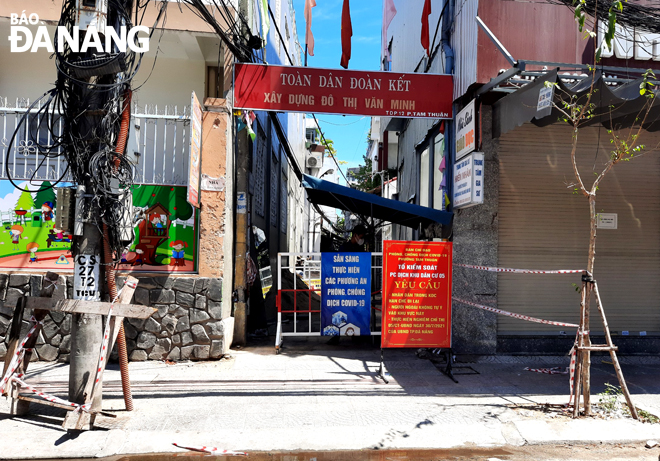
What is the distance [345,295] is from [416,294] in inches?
55.1

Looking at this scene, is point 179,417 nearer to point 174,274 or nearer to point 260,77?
point 174,274

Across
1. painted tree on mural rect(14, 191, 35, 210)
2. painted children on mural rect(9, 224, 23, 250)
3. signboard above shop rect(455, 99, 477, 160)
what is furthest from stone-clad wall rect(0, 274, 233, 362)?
signboard above shop rect(455, 99, 477, 160)

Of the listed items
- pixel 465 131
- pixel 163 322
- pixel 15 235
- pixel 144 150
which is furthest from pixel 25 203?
pixel 465 131

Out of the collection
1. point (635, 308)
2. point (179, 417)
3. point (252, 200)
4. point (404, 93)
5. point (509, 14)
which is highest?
point (509, 14)

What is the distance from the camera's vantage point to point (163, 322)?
7.94m

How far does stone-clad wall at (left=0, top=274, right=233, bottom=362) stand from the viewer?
7820 mm

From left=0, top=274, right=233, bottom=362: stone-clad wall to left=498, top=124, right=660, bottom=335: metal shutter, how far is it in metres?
5.22

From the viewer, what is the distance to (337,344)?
950 centimetres

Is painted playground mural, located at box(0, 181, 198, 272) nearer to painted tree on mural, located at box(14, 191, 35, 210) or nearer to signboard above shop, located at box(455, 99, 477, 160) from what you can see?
painted tree on mural, located at box(14, 191, 35, 210)

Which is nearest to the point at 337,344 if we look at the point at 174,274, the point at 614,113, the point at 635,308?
the point at 174,274

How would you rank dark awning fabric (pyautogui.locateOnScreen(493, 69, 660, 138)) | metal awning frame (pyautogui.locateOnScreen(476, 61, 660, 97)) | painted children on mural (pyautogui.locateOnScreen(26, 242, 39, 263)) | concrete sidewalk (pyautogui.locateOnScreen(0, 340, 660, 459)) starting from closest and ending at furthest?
concrete sidewalk (pyautogui.locateOnScreen(0, 340, 660, 459)) < dark awning fabric (pyautogui.locateOnScreen(493, 69, 660, 138)) < metal awning frame (pyautogui.locateOnScreen(476, 61, 660, 97)) < painted children on mural (pyautogui.locateOnScreen(26, 242, 39, 263))

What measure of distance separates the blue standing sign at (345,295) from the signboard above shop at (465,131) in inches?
106

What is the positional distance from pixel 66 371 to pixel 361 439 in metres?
4.94

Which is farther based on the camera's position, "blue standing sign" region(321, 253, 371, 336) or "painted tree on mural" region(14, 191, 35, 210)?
"blue standing sign" region(321, 253, 371, 336)
